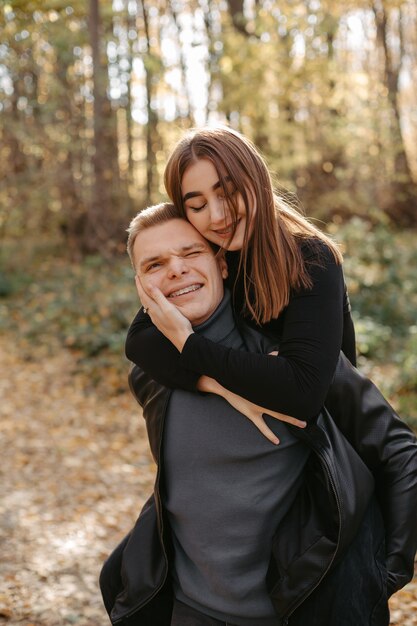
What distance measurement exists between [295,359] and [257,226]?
48 cm

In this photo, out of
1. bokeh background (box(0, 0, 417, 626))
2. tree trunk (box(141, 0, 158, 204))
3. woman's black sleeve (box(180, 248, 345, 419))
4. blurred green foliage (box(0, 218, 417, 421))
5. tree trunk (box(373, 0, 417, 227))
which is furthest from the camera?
tree trunk (box(373, 0, 417, 227))

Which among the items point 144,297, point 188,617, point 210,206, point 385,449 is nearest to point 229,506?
point 188,617

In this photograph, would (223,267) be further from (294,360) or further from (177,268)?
(294,360)

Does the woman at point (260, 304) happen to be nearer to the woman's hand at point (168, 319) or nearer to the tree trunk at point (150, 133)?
the woman's hand at point (168, 319)

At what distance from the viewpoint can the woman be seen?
2053 millimetres

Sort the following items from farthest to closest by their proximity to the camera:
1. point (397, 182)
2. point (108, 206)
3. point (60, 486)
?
1. point (397, 182)
2. point (108, 206)
3. point (60, 486)

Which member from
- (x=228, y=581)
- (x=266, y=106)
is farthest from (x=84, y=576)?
(x=266, y=106)

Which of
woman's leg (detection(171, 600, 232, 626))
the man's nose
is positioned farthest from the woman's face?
woman's leg (detection(171, 600, 232, 626))

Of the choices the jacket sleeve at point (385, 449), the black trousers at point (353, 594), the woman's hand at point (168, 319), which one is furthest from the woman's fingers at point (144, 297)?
the black trousers at point (353, 594)

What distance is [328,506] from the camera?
2061mm

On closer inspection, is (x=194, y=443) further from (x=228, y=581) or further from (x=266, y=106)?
(x=266, y=106)

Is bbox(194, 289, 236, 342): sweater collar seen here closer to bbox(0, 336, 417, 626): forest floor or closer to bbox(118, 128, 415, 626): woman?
bbox(118, 128, 415, 626): woman

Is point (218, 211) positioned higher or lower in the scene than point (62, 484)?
higher

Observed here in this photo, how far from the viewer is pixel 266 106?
40.2 feet
